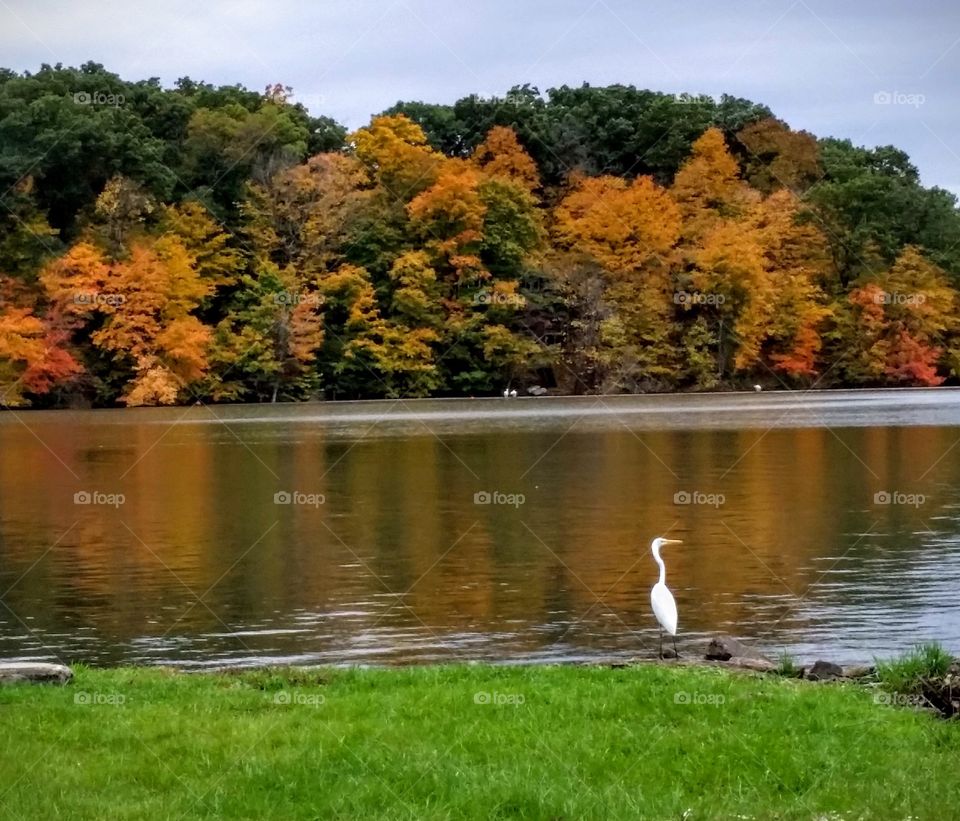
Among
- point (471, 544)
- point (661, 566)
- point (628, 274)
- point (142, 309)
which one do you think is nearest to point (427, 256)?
point (628, 274)

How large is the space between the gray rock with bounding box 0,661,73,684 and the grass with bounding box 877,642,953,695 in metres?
6.42

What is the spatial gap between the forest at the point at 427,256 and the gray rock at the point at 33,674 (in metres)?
56.0

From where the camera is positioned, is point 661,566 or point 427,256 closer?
point 661,566

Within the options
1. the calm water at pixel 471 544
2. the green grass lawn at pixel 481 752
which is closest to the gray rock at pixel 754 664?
the green grass lawn at pixel 481 752

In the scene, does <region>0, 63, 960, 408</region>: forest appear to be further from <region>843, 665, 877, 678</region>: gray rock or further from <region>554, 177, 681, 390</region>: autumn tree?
<region>843, 665, 877, 678</region>: gray rock

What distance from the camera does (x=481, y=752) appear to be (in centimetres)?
766

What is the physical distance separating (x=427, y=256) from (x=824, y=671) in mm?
61901

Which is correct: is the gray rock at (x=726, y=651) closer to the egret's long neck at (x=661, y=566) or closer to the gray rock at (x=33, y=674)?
the egret's long neck at (x=661, y=566)

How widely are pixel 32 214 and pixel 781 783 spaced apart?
66.5 meters

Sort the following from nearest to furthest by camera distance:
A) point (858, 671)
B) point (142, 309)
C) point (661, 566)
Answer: point (858, 671)
point (661, 566)
point (142, 309)

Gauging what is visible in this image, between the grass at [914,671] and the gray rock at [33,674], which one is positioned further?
the gray rock at [33,674]

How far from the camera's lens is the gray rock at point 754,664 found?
11.5 meters

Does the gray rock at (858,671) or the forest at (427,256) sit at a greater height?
the forest at (427,256)

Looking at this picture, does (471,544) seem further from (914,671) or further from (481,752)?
(481,752)
